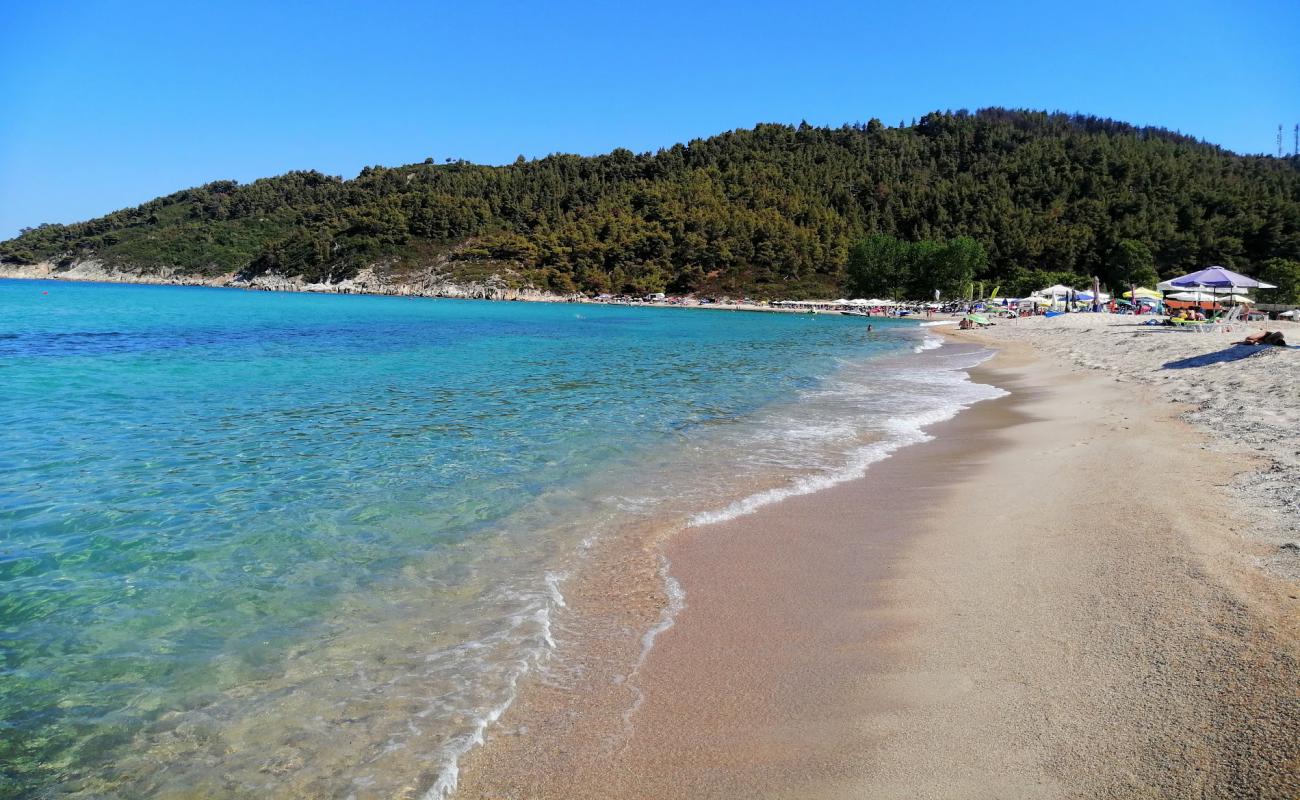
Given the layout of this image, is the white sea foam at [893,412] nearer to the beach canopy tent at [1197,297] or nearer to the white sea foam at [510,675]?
the white sea foam at [510,675]

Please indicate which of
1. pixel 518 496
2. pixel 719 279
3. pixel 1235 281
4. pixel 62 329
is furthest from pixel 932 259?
pixel 518 496

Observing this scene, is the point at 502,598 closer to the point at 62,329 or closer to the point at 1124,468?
the point at 1124,468

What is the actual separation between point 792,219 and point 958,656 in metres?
156

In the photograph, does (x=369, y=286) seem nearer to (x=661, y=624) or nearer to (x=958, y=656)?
(x=661, y=624)

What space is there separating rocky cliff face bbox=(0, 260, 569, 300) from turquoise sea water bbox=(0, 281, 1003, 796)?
12618 cm

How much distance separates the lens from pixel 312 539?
23.4 ft

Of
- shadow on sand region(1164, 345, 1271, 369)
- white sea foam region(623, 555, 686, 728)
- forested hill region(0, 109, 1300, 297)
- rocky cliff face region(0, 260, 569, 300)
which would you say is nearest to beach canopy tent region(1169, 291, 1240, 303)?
shadow on sand region(1164, 345, 1271, 369)

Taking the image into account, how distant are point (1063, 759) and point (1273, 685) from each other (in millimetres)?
1370


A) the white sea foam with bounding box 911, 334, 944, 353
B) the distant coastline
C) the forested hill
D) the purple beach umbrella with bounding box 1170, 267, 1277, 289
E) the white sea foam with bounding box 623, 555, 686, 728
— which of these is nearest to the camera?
the white sea foam with bounding box 623, 555, 686, 728

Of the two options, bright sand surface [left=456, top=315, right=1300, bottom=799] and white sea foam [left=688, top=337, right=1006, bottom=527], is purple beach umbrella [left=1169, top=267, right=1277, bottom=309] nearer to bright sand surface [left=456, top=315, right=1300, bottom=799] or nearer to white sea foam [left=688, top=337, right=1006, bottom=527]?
white sea foam [left=688, top=337, right=1006, bottom=527]

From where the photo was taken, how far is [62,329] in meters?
37.9

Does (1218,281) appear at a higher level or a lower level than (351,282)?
lower

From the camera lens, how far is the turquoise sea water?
4.02 meters

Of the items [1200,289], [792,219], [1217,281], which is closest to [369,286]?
[792,219]
